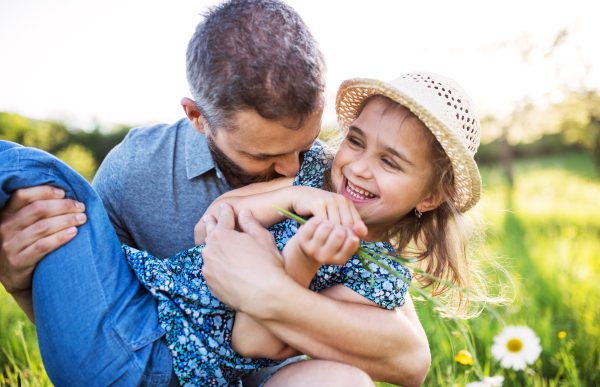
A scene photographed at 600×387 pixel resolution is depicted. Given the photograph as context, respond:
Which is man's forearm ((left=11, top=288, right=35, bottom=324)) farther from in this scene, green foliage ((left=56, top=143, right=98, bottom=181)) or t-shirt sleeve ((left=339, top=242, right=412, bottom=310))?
green foliage ((left=56, top=143, right=98, bottom=181))

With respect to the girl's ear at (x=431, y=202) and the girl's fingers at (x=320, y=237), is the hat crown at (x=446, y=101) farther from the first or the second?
the girl's fingers at (x=320, y=237)

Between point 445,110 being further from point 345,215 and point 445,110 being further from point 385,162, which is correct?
point 345,215

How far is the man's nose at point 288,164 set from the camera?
81.0 inches

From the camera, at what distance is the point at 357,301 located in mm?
1705

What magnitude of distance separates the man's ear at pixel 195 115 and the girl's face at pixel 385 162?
0.79 metres

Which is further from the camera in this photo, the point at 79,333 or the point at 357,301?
the point at 357,301

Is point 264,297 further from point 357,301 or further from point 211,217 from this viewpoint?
point 211,217

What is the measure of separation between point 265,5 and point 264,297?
1.43 meters

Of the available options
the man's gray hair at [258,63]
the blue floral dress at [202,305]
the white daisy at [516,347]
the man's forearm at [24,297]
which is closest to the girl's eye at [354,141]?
the man's gray hair at [258,63]

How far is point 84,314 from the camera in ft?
4.78

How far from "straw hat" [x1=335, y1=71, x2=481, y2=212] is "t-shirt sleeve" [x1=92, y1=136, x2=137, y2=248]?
4.37 feet

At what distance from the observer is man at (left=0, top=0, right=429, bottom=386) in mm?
1456

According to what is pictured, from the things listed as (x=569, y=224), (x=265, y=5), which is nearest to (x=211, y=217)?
(x=265, y=5)

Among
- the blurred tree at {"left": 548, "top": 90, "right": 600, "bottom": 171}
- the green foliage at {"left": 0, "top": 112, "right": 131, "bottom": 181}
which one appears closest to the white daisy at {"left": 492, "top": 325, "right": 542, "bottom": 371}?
the blurred tree at {"left": 548, "top": 90, "right": 600, "bottom": 171}
